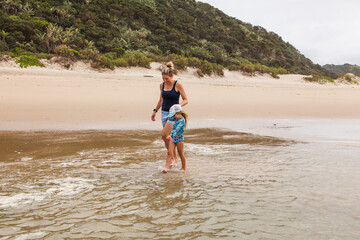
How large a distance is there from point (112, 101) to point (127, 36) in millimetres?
18404

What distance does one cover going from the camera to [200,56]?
30328 mm

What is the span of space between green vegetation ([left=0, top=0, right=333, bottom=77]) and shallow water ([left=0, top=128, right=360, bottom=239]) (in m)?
15.1

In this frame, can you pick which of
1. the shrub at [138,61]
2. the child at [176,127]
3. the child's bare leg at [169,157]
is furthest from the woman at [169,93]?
the shrub at [138,61]

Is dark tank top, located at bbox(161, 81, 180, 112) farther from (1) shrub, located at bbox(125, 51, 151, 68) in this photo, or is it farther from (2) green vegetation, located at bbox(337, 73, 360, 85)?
(2) green vegetation, located at bbox(337, 73, 360, 85)

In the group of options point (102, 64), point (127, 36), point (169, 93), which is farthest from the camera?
point (127, 36)

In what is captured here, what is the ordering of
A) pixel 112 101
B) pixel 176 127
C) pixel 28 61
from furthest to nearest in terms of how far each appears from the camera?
pixel 28 61, pixel 112 101, pixel 176 127

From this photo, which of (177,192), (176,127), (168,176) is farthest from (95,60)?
(177,192)

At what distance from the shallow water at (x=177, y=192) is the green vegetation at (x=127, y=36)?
49.7 ft

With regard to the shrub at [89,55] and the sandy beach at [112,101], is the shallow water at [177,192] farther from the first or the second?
the shrub at [89,55]

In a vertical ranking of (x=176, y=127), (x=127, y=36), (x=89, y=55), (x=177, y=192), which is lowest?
(x=177, y=192)

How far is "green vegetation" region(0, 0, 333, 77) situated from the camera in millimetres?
21391

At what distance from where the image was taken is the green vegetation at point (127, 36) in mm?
21391

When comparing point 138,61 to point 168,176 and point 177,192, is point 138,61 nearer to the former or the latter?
point 168,176

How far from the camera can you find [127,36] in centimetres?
2944
